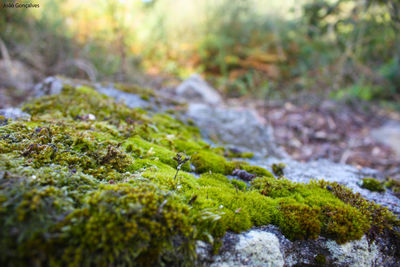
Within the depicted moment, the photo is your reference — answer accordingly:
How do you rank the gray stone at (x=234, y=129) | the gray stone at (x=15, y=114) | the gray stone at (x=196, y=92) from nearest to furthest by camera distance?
the gray stone at (x=15, y=114) → the gray stone at (x=234, y=129) → the gray stone at (x=196, y=92)

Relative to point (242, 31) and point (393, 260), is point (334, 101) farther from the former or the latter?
point (393, 260)

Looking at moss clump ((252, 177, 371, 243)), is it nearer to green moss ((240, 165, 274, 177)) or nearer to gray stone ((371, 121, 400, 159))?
green moss ((240, 165, 274, 177))

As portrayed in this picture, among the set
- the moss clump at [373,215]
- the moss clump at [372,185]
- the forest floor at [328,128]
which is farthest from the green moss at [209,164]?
the forest floor at [328,128]

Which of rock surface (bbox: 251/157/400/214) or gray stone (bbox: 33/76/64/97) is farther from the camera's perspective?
gray stone (bbox: 33/76/64/97)

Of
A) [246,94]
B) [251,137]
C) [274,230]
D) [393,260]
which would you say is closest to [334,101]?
[246,94]

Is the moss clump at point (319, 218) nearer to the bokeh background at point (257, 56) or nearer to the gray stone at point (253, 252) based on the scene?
the gray stone at point (253, 252)

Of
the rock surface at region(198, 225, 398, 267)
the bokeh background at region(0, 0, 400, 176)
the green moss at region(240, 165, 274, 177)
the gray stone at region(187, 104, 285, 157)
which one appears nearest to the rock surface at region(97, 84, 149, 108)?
the gray stone at region(187, 104, 285, 157)

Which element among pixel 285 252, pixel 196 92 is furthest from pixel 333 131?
pixel 285 252
